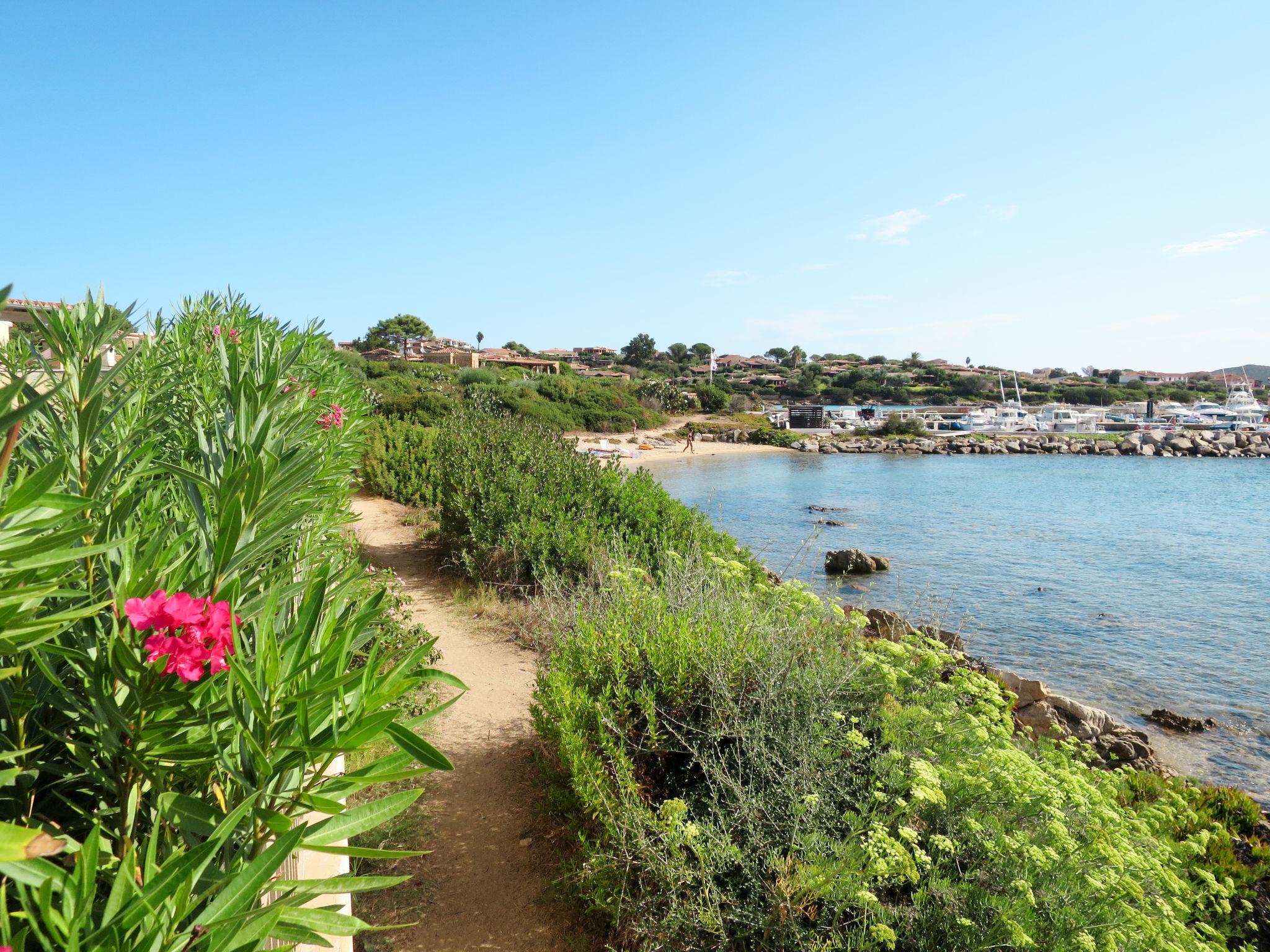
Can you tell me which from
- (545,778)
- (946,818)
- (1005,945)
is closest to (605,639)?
(545,778)

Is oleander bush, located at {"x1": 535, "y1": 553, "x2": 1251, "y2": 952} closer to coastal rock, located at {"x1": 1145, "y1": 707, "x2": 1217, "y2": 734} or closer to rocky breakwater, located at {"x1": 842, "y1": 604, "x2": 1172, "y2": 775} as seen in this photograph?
rocky breakwater, located at {"x1": 842, "y1": 604, "x2": 1172, "y2": 775}

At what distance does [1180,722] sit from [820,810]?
7.74 metres

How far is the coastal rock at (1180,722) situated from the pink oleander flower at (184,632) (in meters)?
10.1

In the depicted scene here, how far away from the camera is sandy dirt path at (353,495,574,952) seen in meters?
3.06

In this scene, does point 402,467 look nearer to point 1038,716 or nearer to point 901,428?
point 1038,716

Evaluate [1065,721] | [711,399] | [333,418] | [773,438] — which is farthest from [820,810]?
[711,399]

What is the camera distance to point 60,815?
1.31m

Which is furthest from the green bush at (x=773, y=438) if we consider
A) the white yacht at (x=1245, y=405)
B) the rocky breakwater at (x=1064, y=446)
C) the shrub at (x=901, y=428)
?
the white yacht at (x=1245, y=405)

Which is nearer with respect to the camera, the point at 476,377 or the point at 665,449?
the point at 665,449

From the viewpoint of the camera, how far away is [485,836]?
370cm

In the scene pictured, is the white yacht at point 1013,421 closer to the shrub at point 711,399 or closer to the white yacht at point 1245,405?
the white yacht at point 1245,405

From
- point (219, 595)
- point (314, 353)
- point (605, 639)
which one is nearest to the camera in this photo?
point (219, 595)

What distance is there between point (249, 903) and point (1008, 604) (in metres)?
14.1

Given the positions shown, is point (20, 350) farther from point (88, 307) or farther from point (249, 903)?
point (249, 903)
